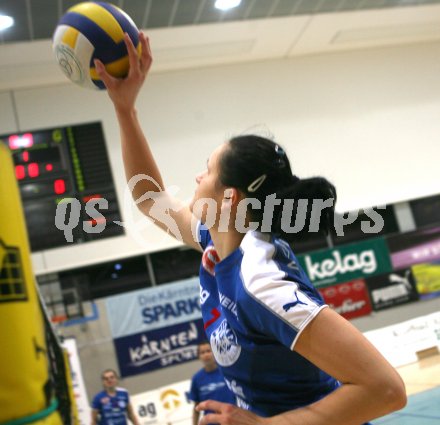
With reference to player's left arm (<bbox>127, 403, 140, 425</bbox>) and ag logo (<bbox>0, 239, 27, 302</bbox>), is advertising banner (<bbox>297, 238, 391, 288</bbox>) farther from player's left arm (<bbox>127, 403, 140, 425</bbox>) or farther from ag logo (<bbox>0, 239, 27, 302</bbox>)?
ag logo (<bbox>0, 239, 27, 302</bbox>)

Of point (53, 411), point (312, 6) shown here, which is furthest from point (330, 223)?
A: point (312, 6)

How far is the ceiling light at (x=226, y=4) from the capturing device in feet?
26.9

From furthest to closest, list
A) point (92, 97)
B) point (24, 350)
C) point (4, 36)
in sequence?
point (92, 97), point (4, 36), point (24, 350)

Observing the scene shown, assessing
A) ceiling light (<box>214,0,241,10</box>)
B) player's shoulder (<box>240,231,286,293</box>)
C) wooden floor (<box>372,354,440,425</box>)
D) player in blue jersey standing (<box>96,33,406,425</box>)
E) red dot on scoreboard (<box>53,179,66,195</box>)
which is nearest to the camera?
player in blue jersey standing (<box>96,33,406,425</box>)

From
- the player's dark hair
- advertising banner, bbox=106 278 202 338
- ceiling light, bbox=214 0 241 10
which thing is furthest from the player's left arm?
the player's dark hair

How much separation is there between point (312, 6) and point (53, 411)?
29.7 ft

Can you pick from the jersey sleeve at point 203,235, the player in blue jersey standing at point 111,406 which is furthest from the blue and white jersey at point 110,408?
the jersey sleeve at point 203,235

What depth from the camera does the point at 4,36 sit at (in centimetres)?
791

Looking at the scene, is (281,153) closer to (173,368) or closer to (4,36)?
(4,36)

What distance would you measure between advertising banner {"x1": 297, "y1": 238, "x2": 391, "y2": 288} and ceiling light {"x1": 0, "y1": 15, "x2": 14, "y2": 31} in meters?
5.78

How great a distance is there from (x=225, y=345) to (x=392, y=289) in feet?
29.8

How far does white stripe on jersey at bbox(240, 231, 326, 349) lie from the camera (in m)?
1.31

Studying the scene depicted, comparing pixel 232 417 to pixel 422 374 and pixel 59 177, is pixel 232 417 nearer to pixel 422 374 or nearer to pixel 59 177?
pixel 59 177

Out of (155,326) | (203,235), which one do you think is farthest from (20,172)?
(203,235)
